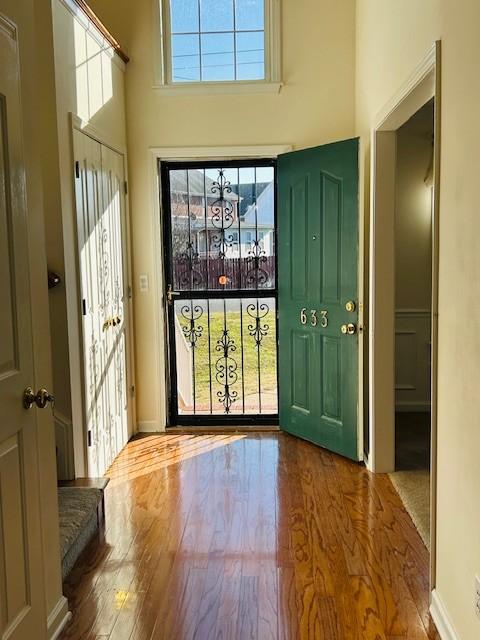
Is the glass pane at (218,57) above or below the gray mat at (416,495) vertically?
above

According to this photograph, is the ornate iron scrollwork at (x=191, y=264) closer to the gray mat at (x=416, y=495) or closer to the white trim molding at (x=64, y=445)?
the white trim molding at (x=64, y=445)

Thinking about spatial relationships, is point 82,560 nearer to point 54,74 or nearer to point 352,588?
point 352,588

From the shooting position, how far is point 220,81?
433 centimetres

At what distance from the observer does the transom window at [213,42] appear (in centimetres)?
434

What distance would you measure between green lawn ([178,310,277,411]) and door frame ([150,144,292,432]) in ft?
0.78

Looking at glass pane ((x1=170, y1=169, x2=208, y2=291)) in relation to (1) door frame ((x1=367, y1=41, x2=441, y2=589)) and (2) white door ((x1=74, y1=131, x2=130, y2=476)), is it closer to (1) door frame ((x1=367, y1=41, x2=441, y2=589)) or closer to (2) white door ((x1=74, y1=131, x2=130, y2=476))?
(2) white door ((x1=74, y1=131, x2=130, y2=476))

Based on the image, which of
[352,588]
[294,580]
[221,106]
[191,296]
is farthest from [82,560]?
[221,106]

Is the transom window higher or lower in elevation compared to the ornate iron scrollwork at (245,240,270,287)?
higher

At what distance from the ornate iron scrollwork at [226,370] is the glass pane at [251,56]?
1.97 m

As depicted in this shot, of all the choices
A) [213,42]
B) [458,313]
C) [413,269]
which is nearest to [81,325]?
[458,313]

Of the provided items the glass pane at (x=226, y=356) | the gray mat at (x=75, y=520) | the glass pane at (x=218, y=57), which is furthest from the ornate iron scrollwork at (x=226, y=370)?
the glass pane at (x=218, y=57)

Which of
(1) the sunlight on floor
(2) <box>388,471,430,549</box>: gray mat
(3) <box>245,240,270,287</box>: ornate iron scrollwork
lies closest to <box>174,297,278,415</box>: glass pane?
(3) <box>245,240,270,287</box>: ornate iron scrollwork

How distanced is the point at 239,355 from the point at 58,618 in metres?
2.74

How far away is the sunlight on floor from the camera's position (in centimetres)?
379
